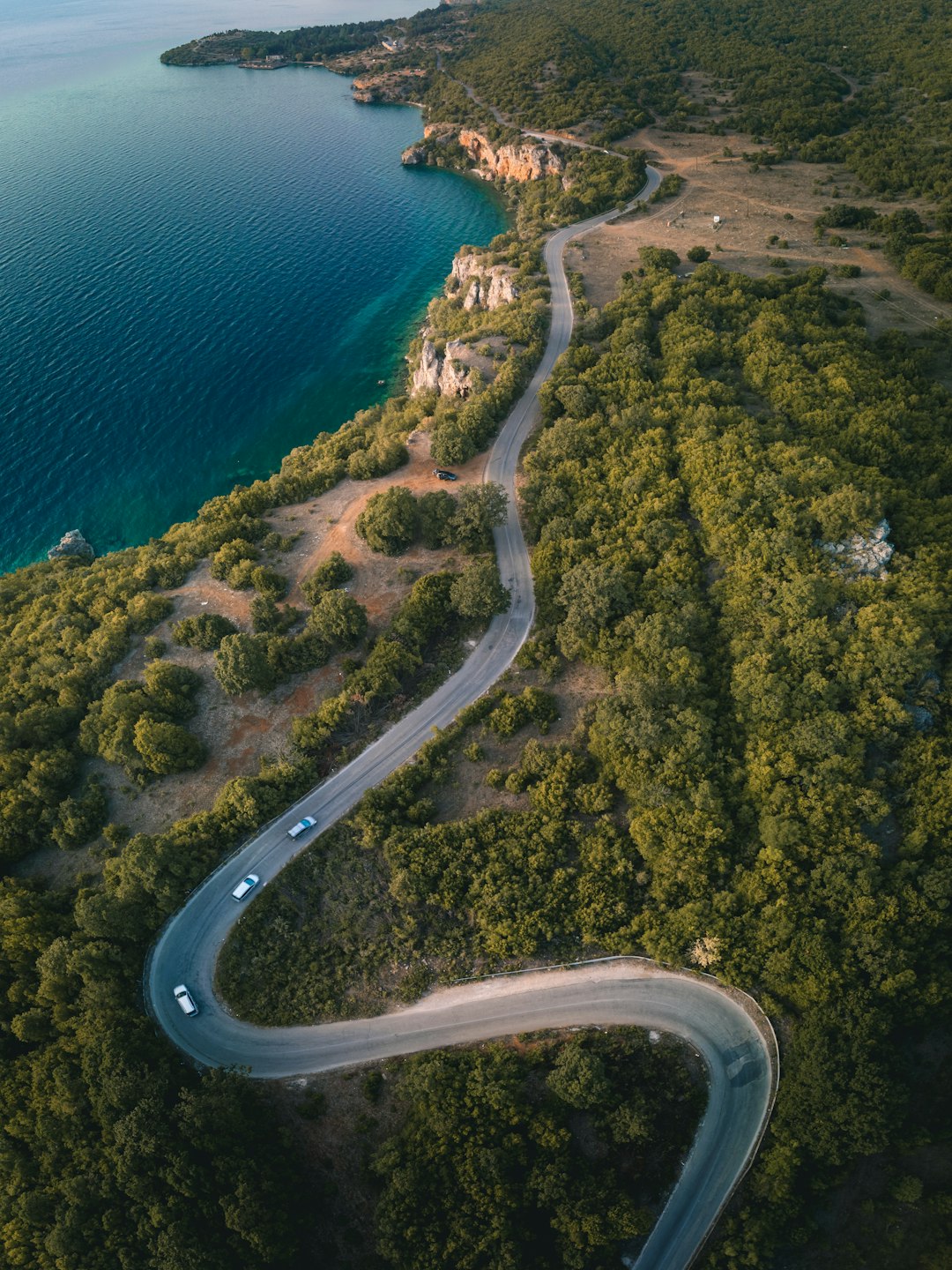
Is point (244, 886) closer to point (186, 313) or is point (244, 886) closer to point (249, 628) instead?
point (249, 628)

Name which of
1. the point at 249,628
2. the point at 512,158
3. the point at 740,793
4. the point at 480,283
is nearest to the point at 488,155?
the point at 512,158

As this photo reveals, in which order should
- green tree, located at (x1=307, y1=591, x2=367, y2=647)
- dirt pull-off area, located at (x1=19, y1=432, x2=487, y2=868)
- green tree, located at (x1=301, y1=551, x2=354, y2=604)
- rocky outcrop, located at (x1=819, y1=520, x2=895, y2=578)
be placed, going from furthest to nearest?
1. green tree, located at (x1=301, y1=551, x2=354, y2=604)
2. green tree, located at (x1=307, y1=591, x2=367, y2=647)
3. dirt pull-off area, located at (x1=19, y1=432, x2=487, y2=868)
4. rocky outcrop, located at (x1=819, y1=520, x2=895, y2=578)

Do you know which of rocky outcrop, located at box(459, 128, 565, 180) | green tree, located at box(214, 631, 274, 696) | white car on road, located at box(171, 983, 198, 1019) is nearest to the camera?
white car on road, located at box(171, 983, 198, 1019)

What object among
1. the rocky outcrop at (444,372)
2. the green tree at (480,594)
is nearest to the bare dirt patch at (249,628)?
the green tree at (480,594)

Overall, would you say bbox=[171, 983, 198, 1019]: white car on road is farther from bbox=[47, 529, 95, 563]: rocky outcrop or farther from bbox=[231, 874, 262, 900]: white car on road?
bbox=[47, 529, 95, 563]: rocky outcrop

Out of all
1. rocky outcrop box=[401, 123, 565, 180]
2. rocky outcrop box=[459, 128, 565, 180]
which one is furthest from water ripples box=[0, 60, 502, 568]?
rocky outcrop box=[459, 128, 565, 180]

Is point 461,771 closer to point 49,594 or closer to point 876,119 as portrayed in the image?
point 49,594

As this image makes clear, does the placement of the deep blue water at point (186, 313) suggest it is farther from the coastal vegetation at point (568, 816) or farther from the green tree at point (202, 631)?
the green tree at point (202, 631)
